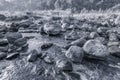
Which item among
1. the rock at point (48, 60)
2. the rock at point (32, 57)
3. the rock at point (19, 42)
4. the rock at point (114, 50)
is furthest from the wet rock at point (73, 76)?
the rock at point (19, 42)

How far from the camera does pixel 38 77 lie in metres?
5.38

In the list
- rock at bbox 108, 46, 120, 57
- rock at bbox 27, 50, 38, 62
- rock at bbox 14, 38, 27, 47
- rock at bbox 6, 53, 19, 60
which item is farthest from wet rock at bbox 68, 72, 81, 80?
rock at bbox 14, 38, 27, 47

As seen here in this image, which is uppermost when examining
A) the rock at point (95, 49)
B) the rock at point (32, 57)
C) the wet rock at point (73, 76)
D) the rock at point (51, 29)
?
the rock at point (51, 29)

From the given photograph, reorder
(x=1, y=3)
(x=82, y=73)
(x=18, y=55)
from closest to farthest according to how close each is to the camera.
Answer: (x=82, y=73)
(x=18, y=55)
(x=1, y=3)

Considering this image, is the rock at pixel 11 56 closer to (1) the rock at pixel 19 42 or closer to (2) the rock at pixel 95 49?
(1) the rock at pixel 19 42

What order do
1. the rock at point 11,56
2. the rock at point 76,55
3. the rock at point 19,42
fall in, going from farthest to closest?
the rock at point 19,42 < the rock at point 11,56 < the rock at point 76,55

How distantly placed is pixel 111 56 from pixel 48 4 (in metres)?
47.7

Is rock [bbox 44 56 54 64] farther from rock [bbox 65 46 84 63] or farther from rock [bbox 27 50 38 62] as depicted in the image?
rock [bbox 65 46 84 63]

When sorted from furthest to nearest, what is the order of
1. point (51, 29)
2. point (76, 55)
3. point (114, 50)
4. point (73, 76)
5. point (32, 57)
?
point (51, 29), point (114, 50), point (32, 57), point (76, 55), point (73, 76)

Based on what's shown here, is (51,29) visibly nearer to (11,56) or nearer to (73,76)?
(11,56)

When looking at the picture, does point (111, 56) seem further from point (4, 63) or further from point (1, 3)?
point (1, 3)

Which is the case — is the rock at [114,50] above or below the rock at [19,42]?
below

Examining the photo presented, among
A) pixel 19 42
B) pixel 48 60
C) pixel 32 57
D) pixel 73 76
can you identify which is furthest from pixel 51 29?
pixel 73 76

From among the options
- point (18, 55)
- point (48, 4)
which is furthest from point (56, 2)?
point (18, 55)
